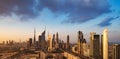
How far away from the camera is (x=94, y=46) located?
49469mm

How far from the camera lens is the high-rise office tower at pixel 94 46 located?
4672 cm

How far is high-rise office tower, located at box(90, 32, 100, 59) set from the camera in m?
46.7

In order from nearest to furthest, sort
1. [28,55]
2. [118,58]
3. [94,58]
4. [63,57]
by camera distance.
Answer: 1. [118,58]
2. [94,58]
3. [63,57]
4. [28,55]

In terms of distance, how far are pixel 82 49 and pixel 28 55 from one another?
16025 mm

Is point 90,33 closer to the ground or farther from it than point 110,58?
farther from it

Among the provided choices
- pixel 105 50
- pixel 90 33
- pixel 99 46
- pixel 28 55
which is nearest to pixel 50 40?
pixel 28 55

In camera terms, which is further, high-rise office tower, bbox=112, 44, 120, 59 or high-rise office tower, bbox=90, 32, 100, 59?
high-rise office tower, bbox=90, 32, 100, 59

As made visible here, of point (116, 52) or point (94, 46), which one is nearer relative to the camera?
point (116, 52)

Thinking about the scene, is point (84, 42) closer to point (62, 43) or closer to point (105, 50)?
point (62, 43)

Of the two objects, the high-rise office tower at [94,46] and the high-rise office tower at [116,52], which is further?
the high-rise office tower at [94,46]

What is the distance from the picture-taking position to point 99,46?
4666 cm

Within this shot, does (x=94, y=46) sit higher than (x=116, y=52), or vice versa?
(x=94, y=46)

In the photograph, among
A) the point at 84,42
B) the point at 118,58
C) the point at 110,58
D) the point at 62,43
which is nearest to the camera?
the point at 118,58

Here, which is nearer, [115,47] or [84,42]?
[115,47]
